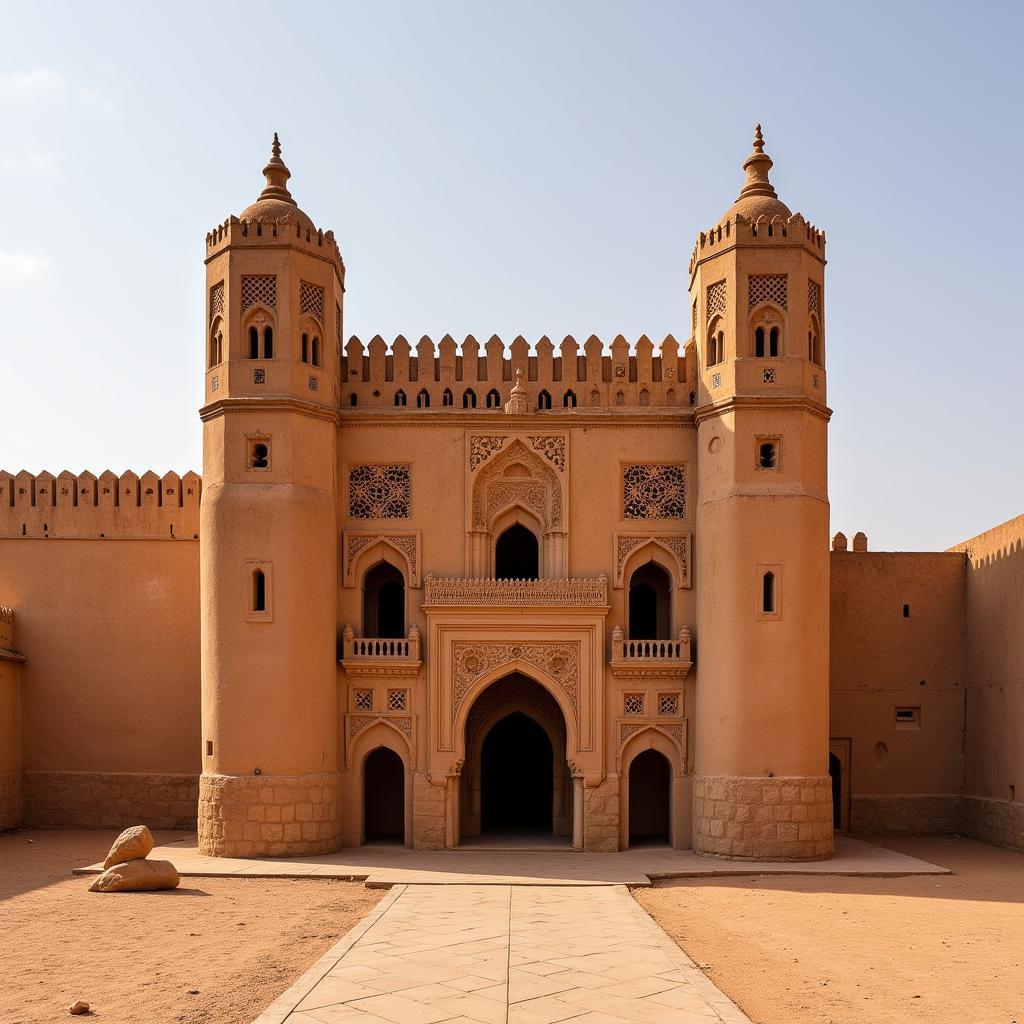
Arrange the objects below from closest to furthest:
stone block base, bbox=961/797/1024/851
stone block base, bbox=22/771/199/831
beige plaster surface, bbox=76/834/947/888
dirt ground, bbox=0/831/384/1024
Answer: dirt ground, bbox=0/831/384/1024 < beige plaster surface, bbox=76/834/947/888 < stone block base, bbox=961/797/1024/851 < stone block base, bbox=22/771/199/831

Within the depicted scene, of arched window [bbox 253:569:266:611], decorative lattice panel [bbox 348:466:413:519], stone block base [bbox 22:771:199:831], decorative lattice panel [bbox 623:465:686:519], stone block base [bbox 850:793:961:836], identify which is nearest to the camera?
arched window [bbox 253:569:266:611]

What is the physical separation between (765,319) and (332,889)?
9501mm

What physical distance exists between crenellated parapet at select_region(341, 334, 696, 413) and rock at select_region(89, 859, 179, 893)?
724 cm

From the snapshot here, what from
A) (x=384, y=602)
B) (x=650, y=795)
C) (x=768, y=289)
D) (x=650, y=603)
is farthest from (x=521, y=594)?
(x=768, y=289)

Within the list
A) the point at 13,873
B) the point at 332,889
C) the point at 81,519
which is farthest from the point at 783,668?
the point at 81,519

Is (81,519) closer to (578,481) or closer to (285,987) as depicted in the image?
(578,481)

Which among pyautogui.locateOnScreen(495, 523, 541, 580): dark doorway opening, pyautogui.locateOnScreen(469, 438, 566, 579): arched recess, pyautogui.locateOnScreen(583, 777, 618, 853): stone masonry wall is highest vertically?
pyautogui.locateOnScreen(469, 438, 566, 579): arched recess

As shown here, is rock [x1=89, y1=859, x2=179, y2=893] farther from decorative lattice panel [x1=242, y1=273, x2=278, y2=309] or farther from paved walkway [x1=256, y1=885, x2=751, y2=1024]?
decorative lattice panel [x1=242, y1=273, x2=278, y2=309]

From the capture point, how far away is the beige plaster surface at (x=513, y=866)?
1405 centimetres

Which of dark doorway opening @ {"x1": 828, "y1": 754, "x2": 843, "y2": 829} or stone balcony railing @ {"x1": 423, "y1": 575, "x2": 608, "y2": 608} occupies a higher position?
stone balcony railing @ {"x1": 423, "y1": 575, "x2": 608, "y2": 608}

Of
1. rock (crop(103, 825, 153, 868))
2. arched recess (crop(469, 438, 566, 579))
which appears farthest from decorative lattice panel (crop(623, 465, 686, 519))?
rock (crop(103, 825, 153, 868))

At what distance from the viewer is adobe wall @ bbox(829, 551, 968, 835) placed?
754 inches

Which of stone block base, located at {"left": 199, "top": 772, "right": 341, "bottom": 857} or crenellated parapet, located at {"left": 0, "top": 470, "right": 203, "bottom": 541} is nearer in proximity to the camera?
stone block base, located at {"left": 199, "top": 772, "right": 341, "bottom": 857}

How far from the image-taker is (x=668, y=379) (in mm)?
17688
